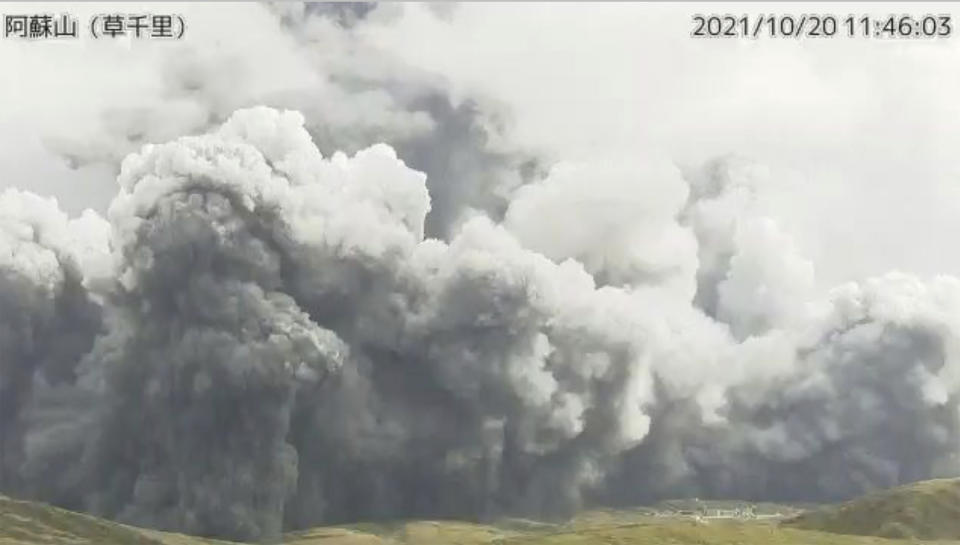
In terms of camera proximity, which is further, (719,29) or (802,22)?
(802,22)

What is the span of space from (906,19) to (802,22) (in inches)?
610

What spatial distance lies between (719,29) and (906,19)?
31.4m

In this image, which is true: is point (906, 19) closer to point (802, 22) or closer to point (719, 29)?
point (802, 22)

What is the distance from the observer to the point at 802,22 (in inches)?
5925

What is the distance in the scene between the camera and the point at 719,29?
140375 mm

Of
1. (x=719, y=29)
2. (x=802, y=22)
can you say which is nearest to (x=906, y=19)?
(x=802, y=22)

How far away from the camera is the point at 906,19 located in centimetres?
15475

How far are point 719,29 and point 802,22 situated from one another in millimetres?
16500

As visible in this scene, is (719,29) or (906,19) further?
(906,19)
